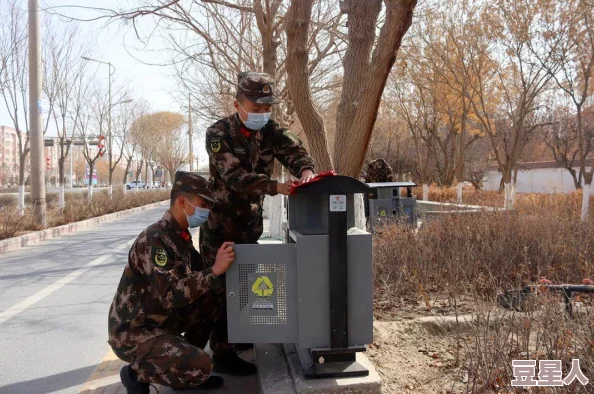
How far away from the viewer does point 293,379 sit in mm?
2736

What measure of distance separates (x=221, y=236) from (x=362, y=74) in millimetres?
2789

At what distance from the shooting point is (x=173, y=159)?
4844cm

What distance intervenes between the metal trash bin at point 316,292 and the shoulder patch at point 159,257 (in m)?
0.35

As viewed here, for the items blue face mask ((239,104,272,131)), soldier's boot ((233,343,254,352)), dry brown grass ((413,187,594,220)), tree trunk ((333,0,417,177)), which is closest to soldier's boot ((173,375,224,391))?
soldier's boot ((233,343,254,352))

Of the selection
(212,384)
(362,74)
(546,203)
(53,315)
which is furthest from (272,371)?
(546,203)

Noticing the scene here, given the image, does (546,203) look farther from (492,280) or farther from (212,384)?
(212,384)

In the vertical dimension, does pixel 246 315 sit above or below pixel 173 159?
below

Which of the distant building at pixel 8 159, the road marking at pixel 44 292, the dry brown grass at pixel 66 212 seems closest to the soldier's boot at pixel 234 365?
the road marking at pixel 44 292

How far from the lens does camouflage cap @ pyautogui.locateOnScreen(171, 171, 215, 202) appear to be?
110 inches

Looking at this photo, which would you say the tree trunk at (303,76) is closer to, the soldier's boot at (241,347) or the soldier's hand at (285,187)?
the soldier's boot at (241,347)

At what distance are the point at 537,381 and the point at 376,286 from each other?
2.50 metres

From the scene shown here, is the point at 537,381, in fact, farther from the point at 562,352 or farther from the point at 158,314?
the point at 158,314

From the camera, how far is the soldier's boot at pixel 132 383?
2799 mm

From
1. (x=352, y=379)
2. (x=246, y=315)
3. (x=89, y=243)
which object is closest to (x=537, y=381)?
(x=352, y=379)
